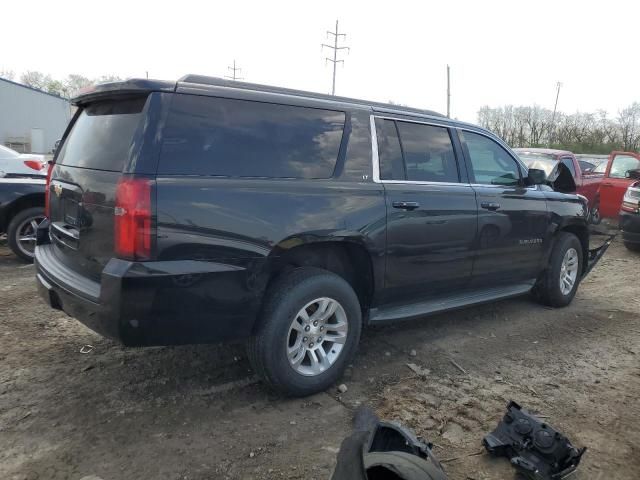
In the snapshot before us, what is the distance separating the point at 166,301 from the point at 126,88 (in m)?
1.23

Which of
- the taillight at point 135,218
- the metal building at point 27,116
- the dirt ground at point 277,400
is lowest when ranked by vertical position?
the dirt ground at point 277,400

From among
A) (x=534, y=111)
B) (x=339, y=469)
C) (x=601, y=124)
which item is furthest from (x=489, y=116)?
A: (x=339, y=469)

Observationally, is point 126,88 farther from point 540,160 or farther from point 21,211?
point 540,160

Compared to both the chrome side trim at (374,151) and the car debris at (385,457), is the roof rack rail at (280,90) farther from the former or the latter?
the car debris at (385,457)

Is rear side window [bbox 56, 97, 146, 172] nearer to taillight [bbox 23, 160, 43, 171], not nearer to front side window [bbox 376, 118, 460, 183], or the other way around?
front side window [bbox 376, 118, 460, 183]

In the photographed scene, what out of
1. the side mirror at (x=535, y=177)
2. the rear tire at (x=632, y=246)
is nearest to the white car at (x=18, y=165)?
the side mirror at (x=535, y=177)

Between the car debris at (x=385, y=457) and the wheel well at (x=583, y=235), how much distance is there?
415cm

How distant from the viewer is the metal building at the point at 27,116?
3669 cm

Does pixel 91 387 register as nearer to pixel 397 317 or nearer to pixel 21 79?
pixel 397 317

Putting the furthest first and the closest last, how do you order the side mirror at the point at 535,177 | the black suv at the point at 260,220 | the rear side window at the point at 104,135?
the side mirror at the point at 535,177 < the rear side window at the point at 104,135 < the black suv at the point at 260,220

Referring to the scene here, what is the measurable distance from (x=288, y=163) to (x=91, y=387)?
6.39 ft

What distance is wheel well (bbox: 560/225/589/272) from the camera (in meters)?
5.71

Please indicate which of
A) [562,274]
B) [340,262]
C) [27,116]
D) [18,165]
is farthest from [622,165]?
[27,116]

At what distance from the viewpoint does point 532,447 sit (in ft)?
8.99
